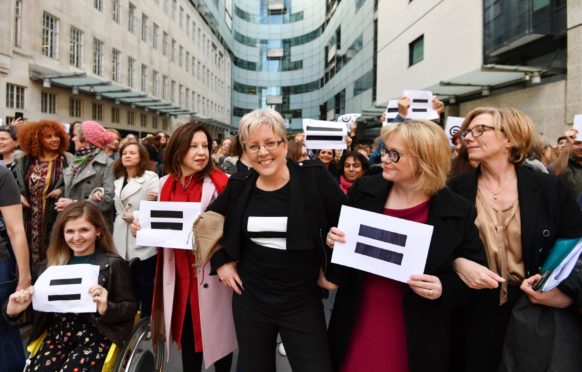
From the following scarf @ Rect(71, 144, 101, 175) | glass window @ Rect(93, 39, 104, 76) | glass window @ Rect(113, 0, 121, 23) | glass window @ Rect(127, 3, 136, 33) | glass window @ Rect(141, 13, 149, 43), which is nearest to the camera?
scarf @ Rect(71, 144, 101, 175)

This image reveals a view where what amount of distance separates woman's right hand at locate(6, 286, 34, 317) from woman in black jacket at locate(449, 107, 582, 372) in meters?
2.60

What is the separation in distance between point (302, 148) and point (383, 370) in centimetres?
343

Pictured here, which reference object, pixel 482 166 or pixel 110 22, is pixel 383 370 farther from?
pixel 110 22

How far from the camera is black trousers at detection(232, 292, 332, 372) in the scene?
2219 mm

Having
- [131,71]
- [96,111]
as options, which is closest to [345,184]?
[96,111]

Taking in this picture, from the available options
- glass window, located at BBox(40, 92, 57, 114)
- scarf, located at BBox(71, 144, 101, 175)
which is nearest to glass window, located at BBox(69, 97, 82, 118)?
glass window, located at BBox(40, 92, 57, 114)

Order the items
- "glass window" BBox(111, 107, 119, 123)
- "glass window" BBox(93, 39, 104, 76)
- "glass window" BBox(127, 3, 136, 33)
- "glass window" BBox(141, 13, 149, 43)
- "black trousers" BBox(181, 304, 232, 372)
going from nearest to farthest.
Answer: "black trousers" BBox(181, 304, 232, 372) → "glass window" BBox(93, 39, 104, 76) → "glass window" BBox(111, 107, 119, 123) → "glass window" BBox(127, 3, 136, 33) → "glass window" BBox(141, 13, 149, 43)

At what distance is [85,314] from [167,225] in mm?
820

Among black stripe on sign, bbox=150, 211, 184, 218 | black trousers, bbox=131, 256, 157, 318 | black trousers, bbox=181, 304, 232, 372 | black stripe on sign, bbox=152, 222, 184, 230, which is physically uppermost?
black stripe on sign, bbox=150, 211, 184, 218

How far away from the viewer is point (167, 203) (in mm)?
2727

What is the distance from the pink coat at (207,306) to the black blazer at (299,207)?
1.47 ft

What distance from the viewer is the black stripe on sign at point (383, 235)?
1.92m

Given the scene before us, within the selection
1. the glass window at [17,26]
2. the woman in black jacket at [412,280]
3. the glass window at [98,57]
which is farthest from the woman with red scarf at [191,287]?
the glass window at [98,57]

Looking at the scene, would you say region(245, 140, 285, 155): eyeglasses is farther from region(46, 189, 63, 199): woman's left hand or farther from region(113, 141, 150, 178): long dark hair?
region(46, 189, 63, 199): woman's left hand
